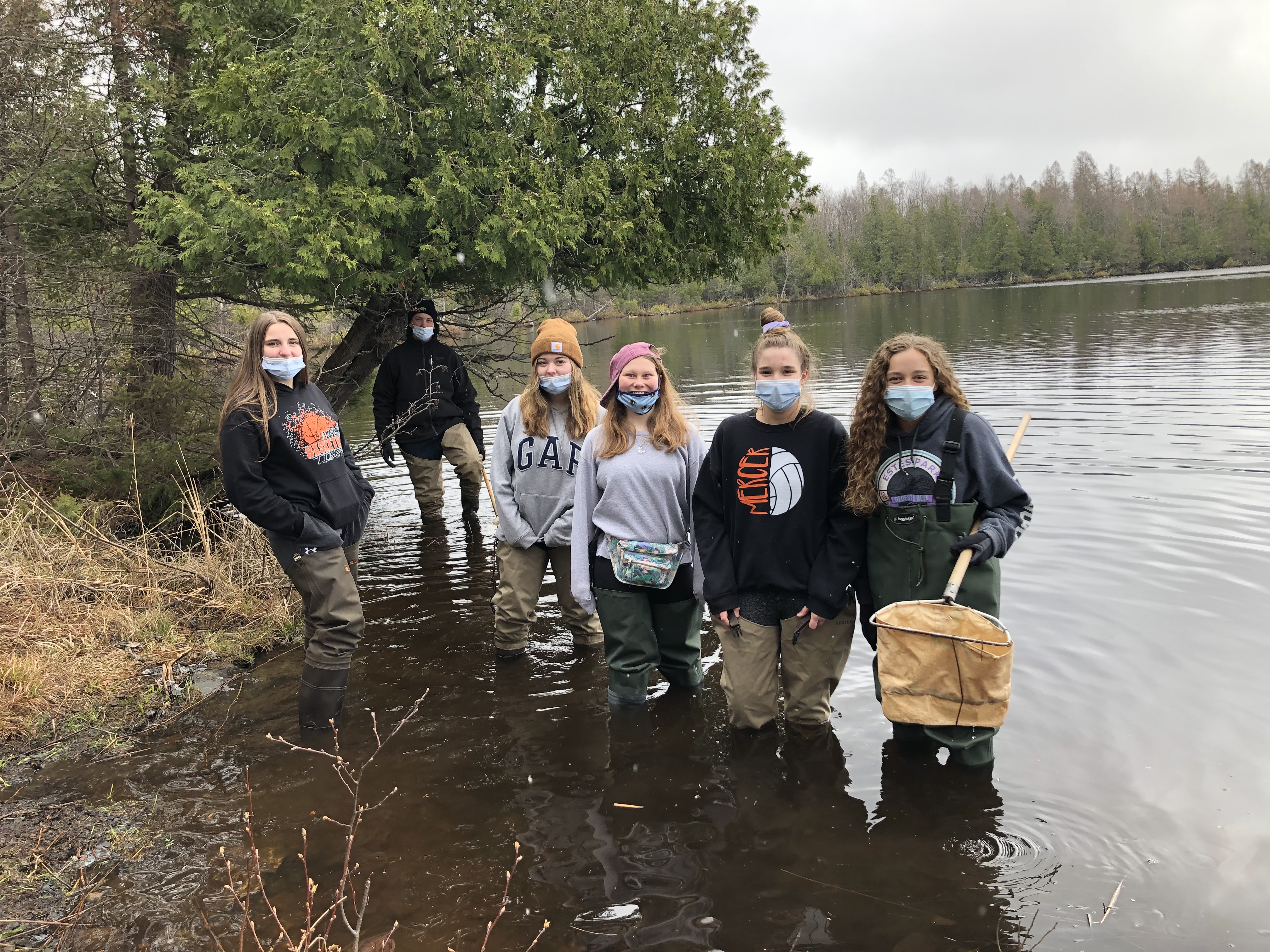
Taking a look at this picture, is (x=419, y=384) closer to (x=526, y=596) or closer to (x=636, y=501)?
(x=526, y=596)

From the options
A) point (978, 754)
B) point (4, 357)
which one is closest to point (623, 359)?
point (978, 754)

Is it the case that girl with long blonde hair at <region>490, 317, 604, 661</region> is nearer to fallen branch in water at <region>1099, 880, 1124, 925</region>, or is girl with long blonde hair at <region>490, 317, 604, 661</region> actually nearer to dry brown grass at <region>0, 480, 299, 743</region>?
dry brown grass at <region>0, 480, 299, 743</region>

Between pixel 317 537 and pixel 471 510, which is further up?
pixel 317 537

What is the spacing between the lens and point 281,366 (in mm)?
4188

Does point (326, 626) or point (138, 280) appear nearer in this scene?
point (326, 626)

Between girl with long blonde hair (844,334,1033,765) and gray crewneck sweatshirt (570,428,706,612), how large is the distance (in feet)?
2.86

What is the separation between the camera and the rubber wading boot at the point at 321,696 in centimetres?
446

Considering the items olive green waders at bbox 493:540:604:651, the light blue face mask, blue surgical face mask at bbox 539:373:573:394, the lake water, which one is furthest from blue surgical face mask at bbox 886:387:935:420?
olive green waders at bbox 493:540:604:651

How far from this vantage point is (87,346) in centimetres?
782

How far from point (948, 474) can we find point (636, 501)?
58.4 inches

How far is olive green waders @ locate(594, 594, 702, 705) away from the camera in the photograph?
4.31m

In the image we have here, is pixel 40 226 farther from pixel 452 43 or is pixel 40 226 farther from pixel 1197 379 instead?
pixel 1197 379

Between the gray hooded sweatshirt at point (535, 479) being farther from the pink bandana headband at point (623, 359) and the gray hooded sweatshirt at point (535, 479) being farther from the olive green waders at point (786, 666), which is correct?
the olive green waders at point (786, 666)

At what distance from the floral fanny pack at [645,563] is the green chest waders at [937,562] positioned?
98 cm
